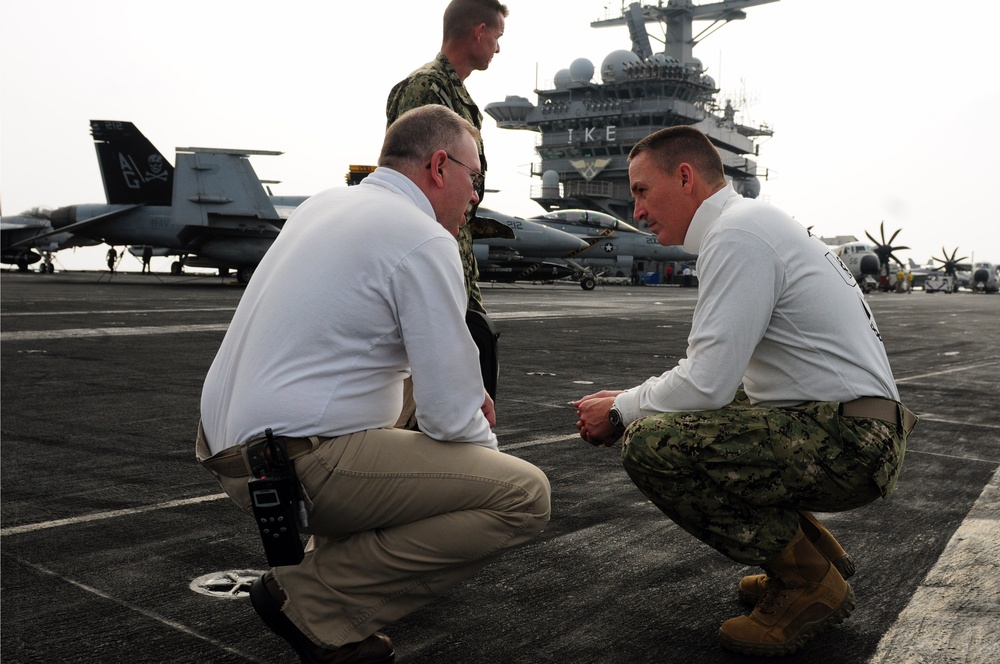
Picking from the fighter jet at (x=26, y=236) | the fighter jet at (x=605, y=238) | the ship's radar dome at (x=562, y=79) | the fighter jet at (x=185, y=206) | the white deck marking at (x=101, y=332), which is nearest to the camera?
the white deck marking at (x=101, y=332)

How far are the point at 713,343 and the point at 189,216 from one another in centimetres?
2989

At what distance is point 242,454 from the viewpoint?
253 centimetres

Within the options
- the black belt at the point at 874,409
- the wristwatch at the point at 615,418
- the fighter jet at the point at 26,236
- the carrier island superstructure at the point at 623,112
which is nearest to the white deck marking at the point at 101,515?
the wristwatch at the point at 615,418

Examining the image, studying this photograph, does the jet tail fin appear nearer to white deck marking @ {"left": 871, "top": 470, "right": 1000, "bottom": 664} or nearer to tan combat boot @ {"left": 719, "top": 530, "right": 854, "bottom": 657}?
white deck marking @ {"left": 871, "top": 470, "right": 1000, "bottom": 664}

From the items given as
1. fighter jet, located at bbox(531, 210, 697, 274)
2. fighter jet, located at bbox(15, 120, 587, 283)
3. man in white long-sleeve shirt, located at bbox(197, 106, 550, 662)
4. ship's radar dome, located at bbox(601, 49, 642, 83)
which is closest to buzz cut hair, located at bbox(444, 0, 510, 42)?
man in white long-sleeve shirt, located at bbox(197, 106, 550, 662)

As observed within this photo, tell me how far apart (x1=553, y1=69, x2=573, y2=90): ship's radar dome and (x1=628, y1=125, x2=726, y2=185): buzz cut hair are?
80434mm

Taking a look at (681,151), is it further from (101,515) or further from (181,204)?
(181,204)

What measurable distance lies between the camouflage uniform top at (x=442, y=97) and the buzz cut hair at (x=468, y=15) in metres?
0.15

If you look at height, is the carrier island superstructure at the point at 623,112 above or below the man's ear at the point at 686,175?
above

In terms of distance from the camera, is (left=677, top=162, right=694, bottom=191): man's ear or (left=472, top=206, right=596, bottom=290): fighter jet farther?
(left=472, top=206, right=596, bottom=290): fighter jet

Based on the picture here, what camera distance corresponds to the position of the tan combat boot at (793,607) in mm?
2943

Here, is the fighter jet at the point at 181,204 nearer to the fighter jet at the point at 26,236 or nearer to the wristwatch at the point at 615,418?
the fighter jet at the point at 26,236

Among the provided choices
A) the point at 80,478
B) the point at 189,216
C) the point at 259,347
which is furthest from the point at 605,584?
the point at 189,216

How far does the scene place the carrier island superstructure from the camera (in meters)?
75.1
